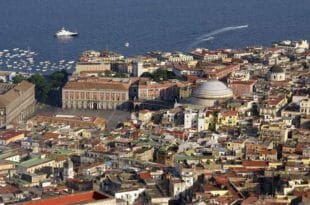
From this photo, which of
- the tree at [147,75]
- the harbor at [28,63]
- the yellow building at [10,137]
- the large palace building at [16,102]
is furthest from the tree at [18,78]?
the yellow building at [10,137]

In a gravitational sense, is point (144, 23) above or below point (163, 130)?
above

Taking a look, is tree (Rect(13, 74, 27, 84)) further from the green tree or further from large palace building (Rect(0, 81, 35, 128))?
large palace building (Rect(0, 81, 35, 128))

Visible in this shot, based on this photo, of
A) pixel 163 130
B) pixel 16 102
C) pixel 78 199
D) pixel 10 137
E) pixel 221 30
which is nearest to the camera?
pixel 78 199

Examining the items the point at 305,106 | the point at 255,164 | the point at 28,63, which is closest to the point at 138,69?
the point at 28,63

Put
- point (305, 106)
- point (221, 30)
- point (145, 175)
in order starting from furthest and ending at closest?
point (221, 30) < point (305, 106) < point (145, 175)

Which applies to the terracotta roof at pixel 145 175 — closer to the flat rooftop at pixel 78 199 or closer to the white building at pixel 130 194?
the white building at pixel 130 194

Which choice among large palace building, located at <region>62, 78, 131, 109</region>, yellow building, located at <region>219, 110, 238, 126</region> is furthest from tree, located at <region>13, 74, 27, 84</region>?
yellow building, located at <region>219, 110, 238, 126</region>

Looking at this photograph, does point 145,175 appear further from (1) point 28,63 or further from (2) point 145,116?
(1) point 28,63
